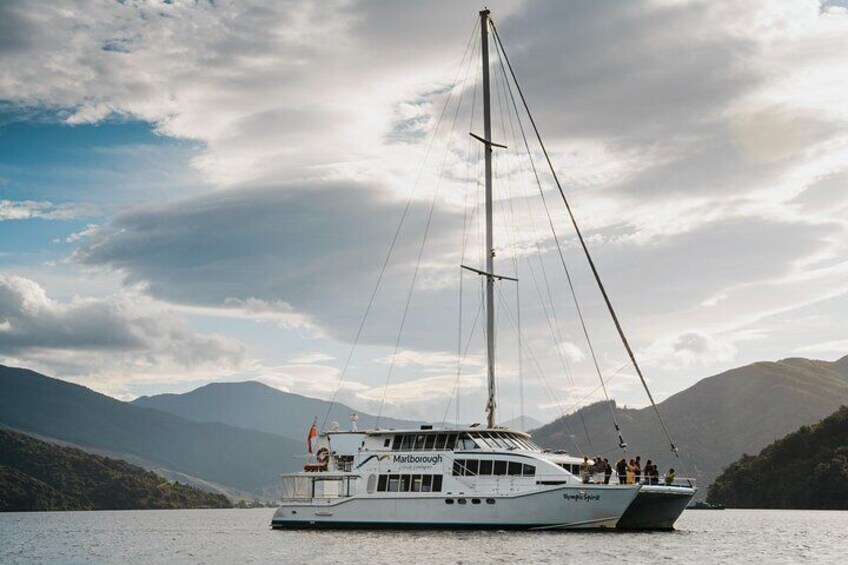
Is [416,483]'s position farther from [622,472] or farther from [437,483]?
[622,472]

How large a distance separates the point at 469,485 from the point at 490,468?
4.62 ft

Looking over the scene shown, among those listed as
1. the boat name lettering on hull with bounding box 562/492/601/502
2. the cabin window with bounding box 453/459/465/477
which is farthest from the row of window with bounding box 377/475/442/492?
the boat name lettering on hull with bounding box 562/492/601/502

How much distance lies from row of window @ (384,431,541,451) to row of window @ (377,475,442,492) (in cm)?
163

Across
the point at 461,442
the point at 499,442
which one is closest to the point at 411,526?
the point at 461,442

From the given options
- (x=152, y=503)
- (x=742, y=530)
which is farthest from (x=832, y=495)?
(x=152, y=503)

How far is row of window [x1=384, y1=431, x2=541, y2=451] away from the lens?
51000 mm

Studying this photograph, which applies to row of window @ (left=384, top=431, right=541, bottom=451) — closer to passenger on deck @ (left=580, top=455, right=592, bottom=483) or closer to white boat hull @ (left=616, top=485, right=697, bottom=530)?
passenger on deck @ (left=580, top=455, right=592, bottom=483)

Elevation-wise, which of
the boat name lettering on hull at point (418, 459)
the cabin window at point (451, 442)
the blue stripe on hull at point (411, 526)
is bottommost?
the blue stripe on hull at point (411, 526)

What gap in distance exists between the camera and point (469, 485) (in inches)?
A: 1959

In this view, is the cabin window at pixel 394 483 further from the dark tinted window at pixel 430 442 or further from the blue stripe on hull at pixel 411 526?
the dark tinted window at pixel 430 442

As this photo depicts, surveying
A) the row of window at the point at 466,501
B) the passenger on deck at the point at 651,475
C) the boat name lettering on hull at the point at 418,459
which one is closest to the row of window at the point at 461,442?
the boat name lettering on hull at the point at 418,459

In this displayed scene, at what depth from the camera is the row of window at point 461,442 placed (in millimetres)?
51000

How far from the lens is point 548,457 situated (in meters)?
49.7

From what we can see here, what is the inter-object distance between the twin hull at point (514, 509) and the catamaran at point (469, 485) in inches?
2.0
